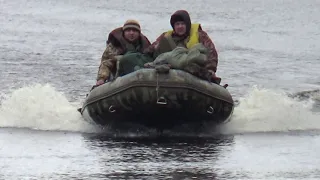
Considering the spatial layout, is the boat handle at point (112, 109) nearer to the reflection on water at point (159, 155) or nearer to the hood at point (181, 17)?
the reflection on water at point (159, 155)

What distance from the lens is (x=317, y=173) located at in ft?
34.8

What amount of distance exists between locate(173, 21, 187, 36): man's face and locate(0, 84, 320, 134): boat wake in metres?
1.42

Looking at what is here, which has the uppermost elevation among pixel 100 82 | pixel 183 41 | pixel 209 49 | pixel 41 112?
pixel 183 41

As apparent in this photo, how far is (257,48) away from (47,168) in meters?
19.0

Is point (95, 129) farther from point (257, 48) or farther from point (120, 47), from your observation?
point (257, 48)

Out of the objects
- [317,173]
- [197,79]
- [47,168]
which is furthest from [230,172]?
[197,79]

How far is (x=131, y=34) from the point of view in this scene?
1444cm

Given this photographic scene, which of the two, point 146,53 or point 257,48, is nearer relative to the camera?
point 146,53

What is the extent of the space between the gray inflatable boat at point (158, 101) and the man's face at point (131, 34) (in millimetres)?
859

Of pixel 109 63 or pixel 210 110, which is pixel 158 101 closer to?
pixel 210 110

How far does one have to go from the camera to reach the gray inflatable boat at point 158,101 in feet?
43.2

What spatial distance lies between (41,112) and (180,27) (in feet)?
9.19

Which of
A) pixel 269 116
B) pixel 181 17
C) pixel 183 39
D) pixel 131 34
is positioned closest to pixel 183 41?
pixel 183 39

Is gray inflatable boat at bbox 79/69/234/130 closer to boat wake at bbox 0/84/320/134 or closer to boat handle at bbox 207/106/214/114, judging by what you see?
boat handle at bbox 207/106/214/114
